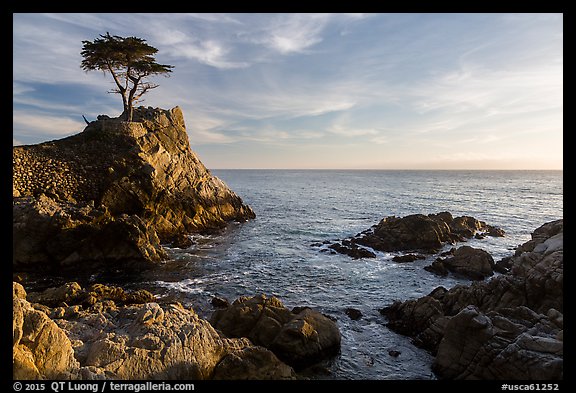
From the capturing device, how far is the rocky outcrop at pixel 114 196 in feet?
75.3

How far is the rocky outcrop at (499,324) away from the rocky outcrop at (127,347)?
6.60 m

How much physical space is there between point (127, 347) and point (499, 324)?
13.0 metres

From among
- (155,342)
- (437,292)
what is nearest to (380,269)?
(437,292)

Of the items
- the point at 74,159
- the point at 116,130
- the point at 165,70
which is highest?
the point at 165,70

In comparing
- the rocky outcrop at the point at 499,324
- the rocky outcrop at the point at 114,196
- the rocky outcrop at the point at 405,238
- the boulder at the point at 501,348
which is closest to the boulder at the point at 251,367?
the boulder at the point at 501,348

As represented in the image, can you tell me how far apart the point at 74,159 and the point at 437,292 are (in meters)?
36.2

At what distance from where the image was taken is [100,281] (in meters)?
21.3

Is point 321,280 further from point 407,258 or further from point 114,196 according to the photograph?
point 114,196

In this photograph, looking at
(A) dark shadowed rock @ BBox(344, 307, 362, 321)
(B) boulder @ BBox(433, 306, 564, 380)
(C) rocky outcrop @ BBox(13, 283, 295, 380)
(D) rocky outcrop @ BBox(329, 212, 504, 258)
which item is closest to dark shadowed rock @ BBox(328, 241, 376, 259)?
(D) rocky outcrop @ BBox(329, 212, 504, 258)

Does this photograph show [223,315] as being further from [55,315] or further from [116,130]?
[116,130]

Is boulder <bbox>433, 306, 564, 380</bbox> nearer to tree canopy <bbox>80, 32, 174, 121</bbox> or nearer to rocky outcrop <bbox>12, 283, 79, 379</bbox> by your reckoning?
rocky outcrop <bbox>12, 283, 79, 379</bbox>

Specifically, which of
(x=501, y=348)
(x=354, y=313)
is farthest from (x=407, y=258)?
(x=501, y=348)

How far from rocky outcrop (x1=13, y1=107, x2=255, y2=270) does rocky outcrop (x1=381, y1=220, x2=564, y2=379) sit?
20283mm
